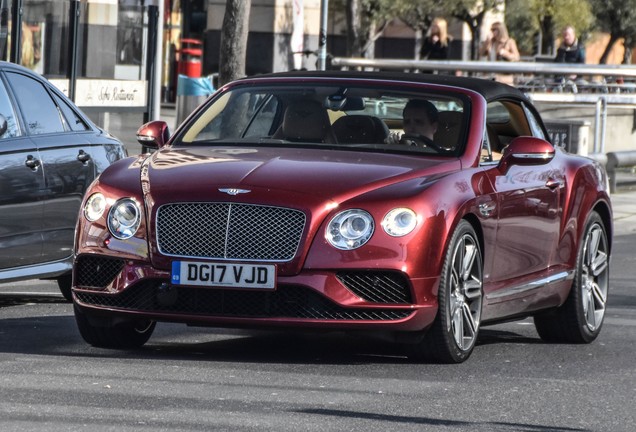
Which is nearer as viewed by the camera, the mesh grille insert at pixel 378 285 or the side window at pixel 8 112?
the mesh grille insert at pixel 378 285

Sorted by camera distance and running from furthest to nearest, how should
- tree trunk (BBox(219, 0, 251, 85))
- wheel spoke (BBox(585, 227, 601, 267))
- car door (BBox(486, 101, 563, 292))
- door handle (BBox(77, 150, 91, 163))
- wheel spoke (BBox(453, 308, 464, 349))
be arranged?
tree trunk (BBox(219, 0, 251, 85)) < door handle (BBox(77, 150, 91, 163)) < wheel spoke (BBox(585, 227, 601, 267)) < car door (BBox(486, 101, 563, 292)) < wheel spoke (BBox(453, 308, 464, 349))

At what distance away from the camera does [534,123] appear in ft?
33.3

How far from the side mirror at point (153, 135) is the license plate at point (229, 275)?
5.06 ft

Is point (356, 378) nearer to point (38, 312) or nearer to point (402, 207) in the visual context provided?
point (402, 207)

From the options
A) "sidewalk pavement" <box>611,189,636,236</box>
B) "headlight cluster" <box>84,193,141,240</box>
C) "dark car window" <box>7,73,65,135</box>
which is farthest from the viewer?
"sidewalk pavement" <box>611,189,636,236</box>

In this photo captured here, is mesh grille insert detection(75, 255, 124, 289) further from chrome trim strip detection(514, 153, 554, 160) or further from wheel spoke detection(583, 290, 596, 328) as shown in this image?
wheel spoke detection(583, 290, 596, 328)

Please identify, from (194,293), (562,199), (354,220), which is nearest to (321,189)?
(354,220)

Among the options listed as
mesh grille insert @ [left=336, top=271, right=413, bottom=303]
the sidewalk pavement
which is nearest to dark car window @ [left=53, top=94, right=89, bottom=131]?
mesh grille insert @ [left=336, top=271, right=413, bottom=303]

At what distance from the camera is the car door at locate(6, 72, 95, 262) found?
33.4ft

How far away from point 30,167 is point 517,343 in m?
2.92

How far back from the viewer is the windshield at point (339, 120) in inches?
352

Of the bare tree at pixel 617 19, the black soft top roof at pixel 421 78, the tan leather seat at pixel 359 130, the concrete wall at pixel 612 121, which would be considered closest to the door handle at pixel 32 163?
the black soft top roof at pixel 421 78

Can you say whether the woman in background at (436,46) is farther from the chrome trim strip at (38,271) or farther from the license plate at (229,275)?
the license plate at (229,275)

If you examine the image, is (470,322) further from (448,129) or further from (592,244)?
(592,244)
